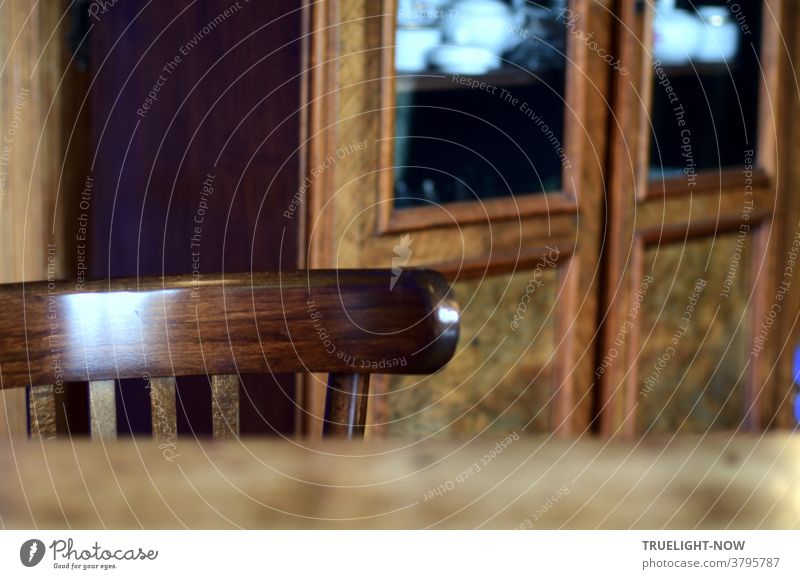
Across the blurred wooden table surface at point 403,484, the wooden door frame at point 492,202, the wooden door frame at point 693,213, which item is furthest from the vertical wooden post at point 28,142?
the blurred wooden table surface at point 403,484

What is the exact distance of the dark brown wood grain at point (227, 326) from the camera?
61 centimetres

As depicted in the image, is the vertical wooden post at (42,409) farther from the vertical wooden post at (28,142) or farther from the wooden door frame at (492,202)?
the vertical wooden post at (28,142)

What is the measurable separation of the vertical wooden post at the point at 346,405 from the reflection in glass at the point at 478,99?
544mm

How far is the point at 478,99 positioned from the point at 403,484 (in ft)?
3.03

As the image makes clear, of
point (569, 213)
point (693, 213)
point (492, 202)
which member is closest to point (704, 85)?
point (693, 213)

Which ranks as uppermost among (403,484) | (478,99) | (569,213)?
(478,99)

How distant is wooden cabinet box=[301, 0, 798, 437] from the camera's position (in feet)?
3.72

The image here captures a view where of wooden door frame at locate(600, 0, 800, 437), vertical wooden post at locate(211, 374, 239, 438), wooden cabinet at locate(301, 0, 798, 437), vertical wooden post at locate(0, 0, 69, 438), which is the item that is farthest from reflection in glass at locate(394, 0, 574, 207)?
vertical wooden post at locate(211, 374, 239, 438)

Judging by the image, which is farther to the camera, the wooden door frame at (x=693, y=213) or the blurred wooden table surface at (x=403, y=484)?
the wooden door frame at (x=693, y=213)

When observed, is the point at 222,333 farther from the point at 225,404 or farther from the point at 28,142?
the point at 28,142

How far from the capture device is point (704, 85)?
164cm

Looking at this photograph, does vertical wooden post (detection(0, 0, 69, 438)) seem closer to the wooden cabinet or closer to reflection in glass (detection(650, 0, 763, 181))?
the wooden cabinet
